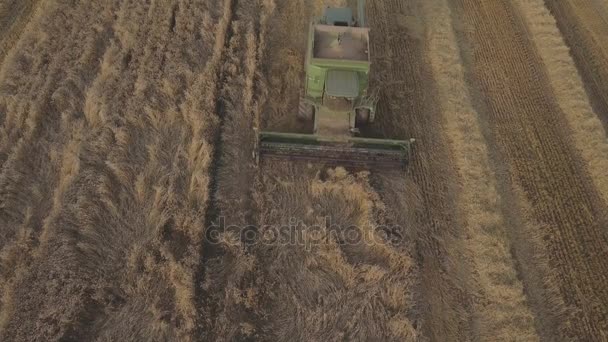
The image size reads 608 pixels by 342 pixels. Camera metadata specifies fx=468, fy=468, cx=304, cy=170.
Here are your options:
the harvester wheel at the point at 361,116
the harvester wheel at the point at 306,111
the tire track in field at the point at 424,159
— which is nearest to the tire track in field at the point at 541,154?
the tire track in field at the point at 424,159

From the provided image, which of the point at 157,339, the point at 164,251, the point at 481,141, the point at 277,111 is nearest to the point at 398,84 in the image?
the point at 481,141

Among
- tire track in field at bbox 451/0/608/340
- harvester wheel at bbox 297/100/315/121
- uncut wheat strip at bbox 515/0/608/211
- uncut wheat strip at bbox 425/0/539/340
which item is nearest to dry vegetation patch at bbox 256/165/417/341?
harvester wheel at bbox 297/100/315/121

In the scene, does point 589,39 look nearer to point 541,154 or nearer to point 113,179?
point 541,154

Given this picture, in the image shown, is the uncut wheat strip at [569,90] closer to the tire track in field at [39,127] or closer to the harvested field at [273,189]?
the harvested field at [273,189]

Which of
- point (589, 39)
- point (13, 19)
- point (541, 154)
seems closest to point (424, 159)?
point (541, 154)

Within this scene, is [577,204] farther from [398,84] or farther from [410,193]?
[398,84]
